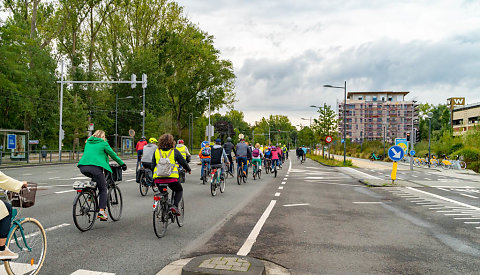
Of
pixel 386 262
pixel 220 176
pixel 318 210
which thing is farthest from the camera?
pixel 220 176

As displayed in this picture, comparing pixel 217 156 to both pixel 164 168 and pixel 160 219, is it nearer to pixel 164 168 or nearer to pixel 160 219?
pixel 164 168

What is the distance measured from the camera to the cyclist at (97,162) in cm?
634

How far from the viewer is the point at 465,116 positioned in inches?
3526

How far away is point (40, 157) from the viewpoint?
28.3m

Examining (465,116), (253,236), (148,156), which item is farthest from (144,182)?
(465,116)

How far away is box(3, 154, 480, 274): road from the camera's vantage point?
467cm

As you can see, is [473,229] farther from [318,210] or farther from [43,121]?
[43,121]

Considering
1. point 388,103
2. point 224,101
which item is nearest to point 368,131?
point 388,103

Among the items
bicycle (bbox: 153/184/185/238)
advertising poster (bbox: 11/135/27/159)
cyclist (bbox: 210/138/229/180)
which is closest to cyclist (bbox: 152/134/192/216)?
bicycle (bbox: 153/184/185/238)

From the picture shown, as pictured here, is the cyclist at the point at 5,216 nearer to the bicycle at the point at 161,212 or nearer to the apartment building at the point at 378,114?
the bicycle at the point at 161,212

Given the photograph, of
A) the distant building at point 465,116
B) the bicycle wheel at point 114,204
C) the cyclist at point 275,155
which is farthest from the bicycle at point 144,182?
the distant building at point 465,116

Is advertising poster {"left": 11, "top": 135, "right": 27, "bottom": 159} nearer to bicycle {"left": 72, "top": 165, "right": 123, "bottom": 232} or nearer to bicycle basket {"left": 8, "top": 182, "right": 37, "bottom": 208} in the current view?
bicycle {"left": 72, "top": 165, "right": 123, "bottom": 232}

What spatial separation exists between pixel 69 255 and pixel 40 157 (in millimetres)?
26365

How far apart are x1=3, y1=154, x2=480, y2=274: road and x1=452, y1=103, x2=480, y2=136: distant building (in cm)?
8531
